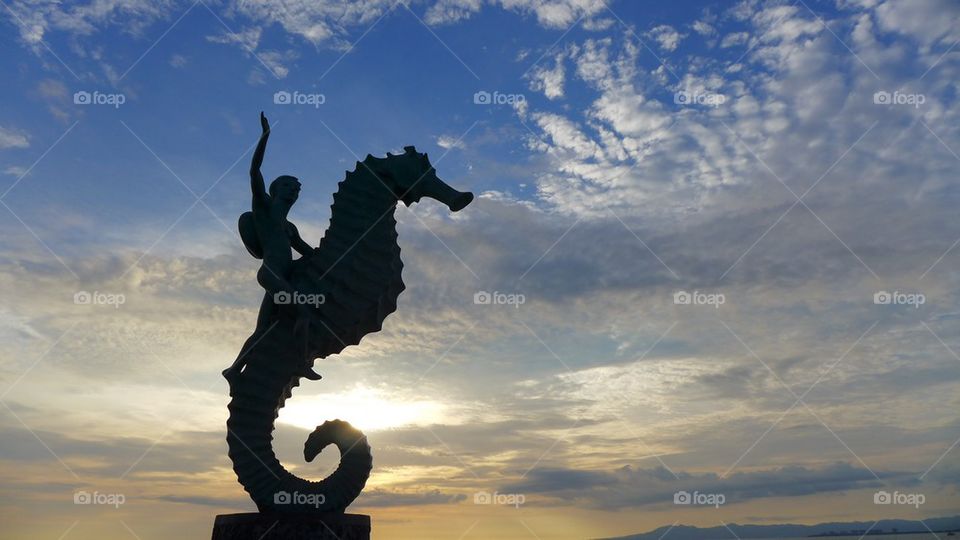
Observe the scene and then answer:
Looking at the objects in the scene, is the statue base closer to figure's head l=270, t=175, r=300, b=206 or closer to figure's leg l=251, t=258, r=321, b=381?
figure's leg l=251, t=258, r=321, b=381

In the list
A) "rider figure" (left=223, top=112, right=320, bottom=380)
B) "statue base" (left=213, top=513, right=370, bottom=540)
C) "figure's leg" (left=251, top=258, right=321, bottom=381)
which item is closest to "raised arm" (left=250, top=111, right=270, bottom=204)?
"rider figure" (left=223, top=112, right=320, bottom=380)

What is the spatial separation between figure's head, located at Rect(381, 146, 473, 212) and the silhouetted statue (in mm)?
29

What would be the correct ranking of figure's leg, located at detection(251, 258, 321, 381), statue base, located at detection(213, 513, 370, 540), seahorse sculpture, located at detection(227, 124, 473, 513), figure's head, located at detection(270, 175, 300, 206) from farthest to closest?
1. figure's head, located at detection(270, 175, 300, 206)
2. figure's leg, located at detection(251, 258, 321, 381)
3. seahorse sculpture, located at detection(227, 124, 473, 513)
4. statue base, located at detection(213, 513, 370, 540)

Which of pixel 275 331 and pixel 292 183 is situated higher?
pixel 292 183

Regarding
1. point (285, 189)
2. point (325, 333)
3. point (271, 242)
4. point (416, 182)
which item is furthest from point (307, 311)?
point (416, 182)

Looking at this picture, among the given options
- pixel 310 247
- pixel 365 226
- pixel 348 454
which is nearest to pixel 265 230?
pixel 310 247

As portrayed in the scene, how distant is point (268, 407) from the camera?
959 cm

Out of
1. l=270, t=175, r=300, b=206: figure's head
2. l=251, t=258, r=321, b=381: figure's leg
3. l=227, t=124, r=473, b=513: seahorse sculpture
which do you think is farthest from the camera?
l=270, t=175, r=300, b=206: figure's head

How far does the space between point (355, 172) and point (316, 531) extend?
4408mm

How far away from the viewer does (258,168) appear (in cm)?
961

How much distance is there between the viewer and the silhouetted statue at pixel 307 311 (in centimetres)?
934

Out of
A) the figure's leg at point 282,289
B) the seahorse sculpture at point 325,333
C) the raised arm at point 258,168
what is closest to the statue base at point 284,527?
the seahorse sculpture at point 325,333

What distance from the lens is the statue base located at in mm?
8555

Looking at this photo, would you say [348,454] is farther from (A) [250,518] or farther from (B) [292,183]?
(B) [292,183]
